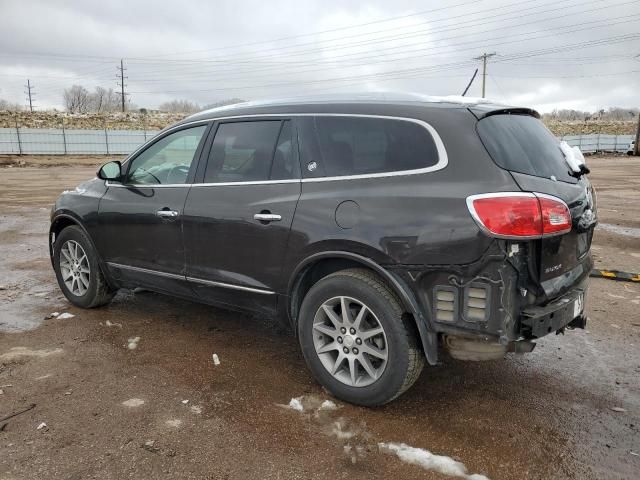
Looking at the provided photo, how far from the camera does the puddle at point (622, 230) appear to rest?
944 centimetres

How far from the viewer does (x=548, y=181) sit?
3115 millimetres

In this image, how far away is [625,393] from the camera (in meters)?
3.60

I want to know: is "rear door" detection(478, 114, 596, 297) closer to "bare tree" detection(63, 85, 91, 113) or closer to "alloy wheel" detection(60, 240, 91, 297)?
"alloy wheel" detection(60, 240, 91, 297)

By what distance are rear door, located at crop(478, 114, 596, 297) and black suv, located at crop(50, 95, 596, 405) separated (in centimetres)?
1

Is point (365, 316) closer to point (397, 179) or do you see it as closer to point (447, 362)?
point (397, 179)

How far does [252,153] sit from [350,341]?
1.52 meters

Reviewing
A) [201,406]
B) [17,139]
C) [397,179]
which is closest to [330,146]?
[397,179]

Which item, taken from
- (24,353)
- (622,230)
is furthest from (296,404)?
(622,230)

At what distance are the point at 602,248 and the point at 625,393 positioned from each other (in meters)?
5.32

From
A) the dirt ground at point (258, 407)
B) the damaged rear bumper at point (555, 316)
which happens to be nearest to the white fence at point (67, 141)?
the dirt ground at point (258, 407)

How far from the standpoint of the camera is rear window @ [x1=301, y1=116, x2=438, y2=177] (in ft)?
10.4

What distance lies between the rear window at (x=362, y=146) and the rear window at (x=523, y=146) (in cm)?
34

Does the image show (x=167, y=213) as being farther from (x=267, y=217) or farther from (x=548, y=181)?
(x=548, y=181)

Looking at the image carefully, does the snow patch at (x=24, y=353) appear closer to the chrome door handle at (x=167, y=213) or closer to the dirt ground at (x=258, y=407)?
the dirt ground at (x=258, y=407)
